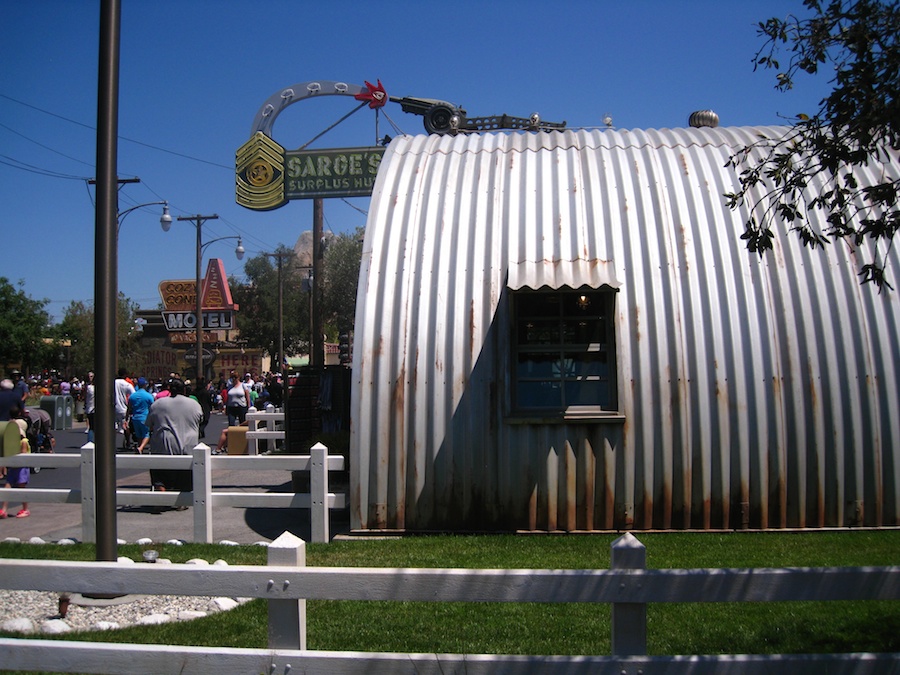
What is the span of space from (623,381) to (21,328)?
59.8 m

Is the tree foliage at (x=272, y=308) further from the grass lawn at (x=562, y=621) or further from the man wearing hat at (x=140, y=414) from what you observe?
the grass lawn at (x=562, y=621)

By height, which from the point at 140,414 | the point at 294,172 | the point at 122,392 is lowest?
the point at 140,414

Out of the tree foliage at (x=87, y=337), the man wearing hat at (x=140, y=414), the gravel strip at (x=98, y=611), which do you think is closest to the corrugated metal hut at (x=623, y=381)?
the gravel strip at (x=98, y=611)

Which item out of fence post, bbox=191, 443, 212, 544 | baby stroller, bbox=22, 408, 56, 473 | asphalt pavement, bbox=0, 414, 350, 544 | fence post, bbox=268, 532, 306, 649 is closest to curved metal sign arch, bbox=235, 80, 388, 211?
baby stroller, bbox=22, 408, 56, 473

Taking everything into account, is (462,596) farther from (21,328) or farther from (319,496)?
(21,328)

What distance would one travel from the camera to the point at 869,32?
4.77m

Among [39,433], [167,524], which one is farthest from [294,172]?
[167,524]

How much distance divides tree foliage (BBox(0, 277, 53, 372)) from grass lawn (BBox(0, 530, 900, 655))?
57.6 meters

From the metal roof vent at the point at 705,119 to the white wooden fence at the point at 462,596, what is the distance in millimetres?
10206

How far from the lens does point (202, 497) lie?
9.11 metres

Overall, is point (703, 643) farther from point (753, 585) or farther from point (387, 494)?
point (387, 494)

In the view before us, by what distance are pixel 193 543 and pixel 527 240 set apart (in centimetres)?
497

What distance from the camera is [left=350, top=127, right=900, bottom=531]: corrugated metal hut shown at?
884 centimetres

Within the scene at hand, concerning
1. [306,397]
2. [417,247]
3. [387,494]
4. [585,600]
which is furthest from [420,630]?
[306,397]
